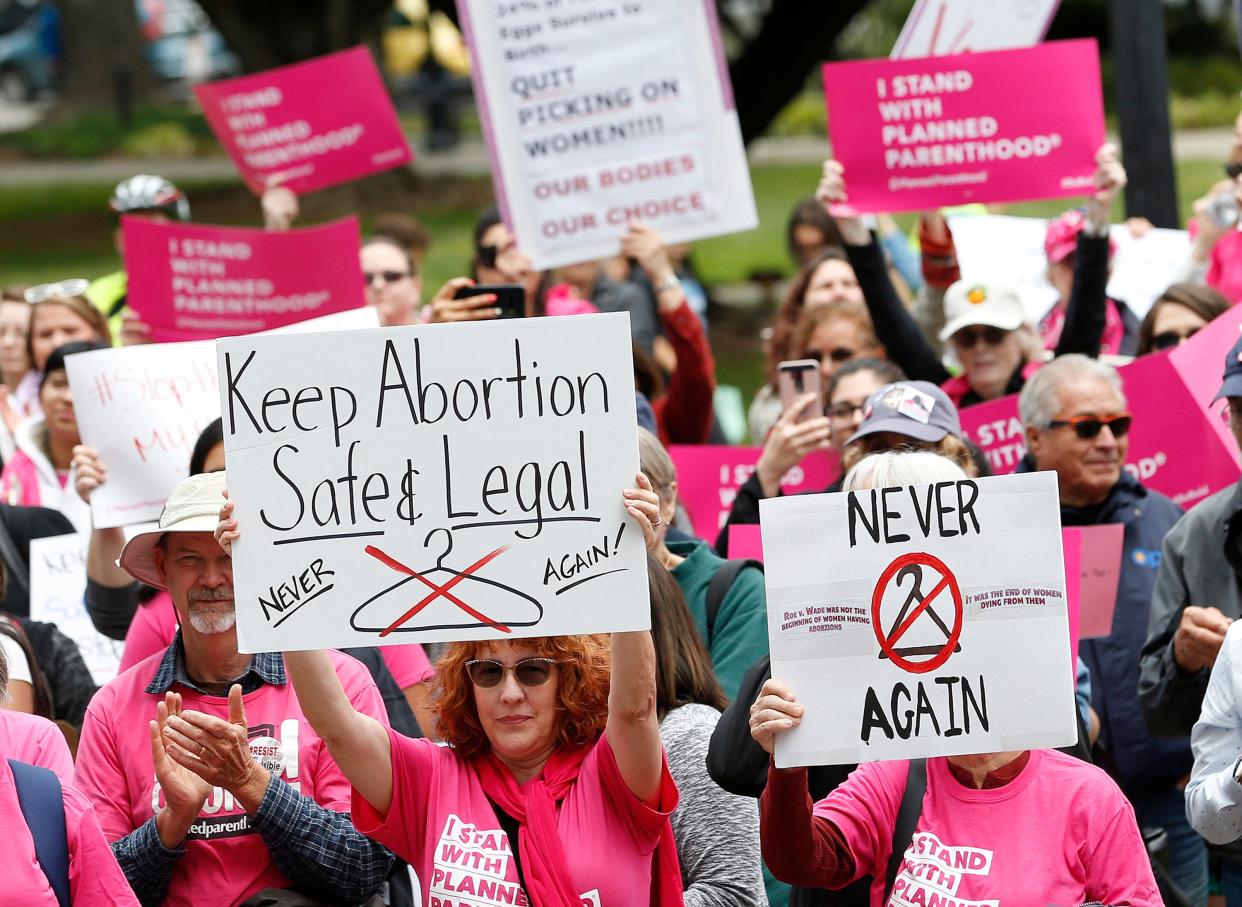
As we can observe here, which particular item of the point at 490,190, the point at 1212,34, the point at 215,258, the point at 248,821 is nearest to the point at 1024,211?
the point at 490,190

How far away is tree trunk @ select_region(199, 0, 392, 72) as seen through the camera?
18766 mm

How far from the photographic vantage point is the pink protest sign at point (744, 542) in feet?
18.1

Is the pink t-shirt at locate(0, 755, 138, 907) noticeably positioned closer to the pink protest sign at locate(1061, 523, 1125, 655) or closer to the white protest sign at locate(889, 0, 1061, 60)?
the pink protest sign at locate(1061, 523, 1125, 655)

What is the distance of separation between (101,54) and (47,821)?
88.5 ft

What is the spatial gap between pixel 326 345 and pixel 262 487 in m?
0.30

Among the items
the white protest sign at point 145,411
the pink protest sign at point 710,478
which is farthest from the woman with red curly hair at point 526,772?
the pink protest sign at point 710,478

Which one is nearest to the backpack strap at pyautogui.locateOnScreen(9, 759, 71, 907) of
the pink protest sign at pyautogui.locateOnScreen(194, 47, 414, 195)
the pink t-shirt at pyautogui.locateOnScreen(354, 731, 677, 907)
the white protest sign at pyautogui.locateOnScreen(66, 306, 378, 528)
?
the pink t-shirt at pyautogui.locateOnScreen(354, 731, 677, 907)

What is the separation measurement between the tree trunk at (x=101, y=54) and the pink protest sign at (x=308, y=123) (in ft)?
66.3

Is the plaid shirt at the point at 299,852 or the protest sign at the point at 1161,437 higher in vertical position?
the protest sign at the point at 1161,437

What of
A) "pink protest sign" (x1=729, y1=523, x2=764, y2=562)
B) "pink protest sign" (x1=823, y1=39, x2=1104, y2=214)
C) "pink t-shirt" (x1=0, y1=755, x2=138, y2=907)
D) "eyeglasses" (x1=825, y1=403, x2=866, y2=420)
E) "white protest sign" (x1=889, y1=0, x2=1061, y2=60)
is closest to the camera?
"pink t-shirt" (x1=0, y1=755, x2=138, y2=907)

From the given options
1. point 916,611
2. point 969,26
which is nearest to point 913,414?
point 916,611

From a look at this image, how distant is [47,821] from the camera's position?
3.59 m

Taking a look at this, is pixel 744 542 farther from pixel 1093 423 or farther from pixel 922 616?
pixel 922 616

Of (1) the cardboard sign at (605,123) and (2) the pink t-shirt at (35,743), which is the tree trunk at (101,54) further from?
(2) the pink t-shirt at (35,743)
